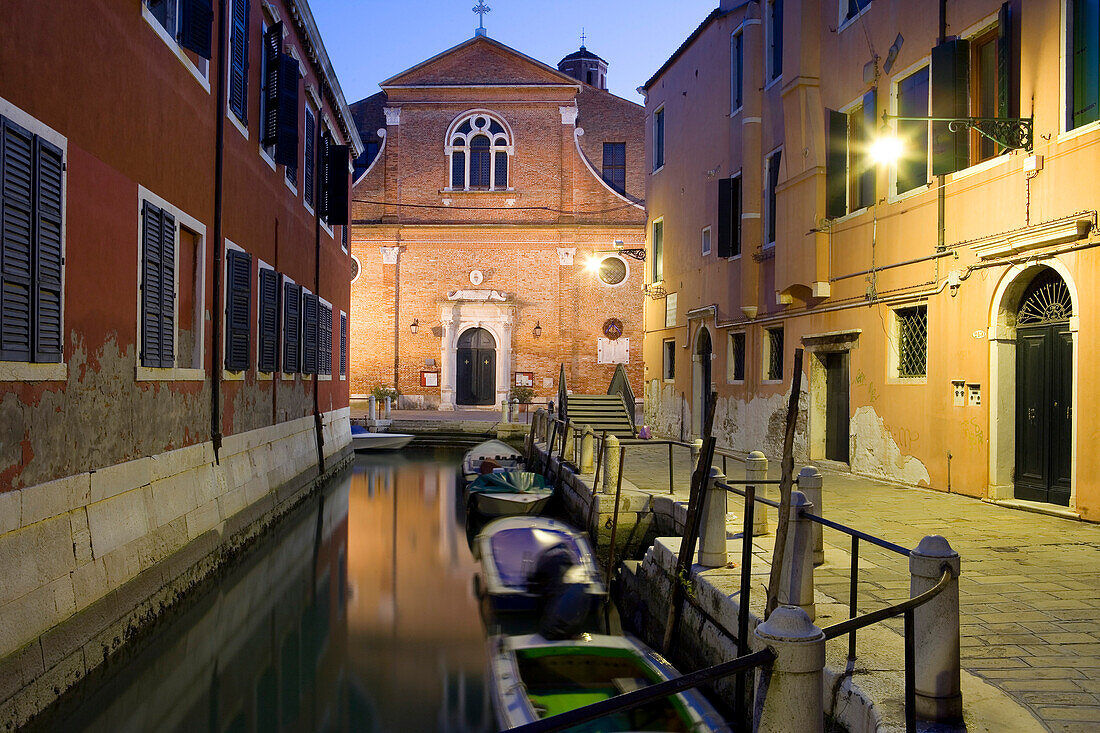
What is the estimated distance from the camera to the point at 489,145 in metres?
28.3

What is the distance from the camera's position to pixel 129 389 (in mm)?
6480

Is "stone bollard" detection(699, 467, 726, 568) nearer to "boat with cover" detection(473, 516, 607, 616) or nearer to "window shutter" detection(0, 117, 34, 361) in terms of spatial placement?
"boat with cover" detection(473, 516, 607, 616)

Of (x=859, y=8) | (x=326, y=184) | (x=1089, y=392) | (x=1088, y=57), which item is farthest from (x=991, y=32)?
(x=326, y=184)

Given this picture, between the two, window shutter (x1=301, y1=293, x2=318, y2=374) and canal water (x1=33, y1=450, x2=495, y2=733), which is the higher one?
window shutter (x1=301, y1=293, x2=318, y2=374)

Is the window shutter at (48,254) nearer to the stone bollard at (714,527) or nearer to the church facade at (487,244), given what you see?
the stone bollard at (714,527)

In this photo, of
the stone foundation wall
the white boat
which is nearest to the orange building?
the stone foundation wall

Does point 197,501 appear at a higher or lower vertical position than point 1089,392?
lower

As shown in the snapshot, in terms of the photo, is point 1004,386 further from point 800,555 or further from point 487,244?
point 487,244

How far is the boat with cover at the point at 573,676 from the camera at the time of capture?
473cm

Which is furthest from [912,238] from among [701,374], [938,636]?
[938,636]

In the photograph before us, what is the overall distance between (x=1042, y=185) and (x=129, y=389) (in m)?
8.31

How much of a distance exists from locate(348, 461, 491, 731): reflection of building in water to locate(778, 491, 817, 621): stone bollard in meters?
2.31

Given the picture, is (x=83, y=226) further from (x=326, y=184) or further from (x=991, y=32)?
(x=326, y=184)

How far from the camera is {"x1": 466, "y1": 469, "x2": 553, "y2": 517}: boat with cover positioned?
11984 millimetres
